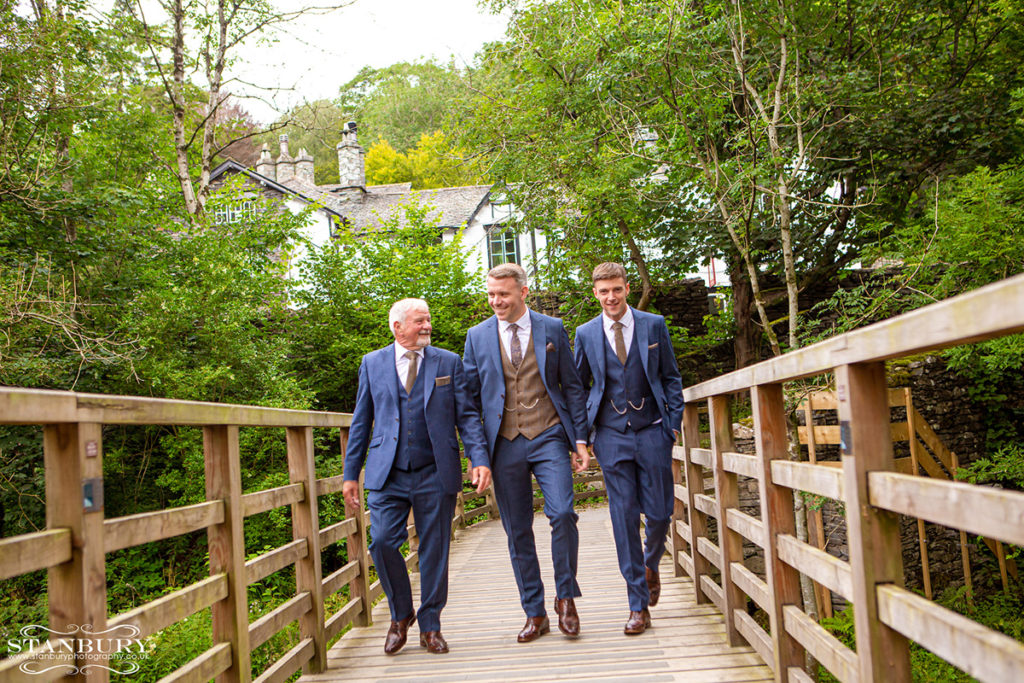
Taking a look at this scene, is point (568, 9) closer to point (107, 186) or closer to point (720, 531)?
point (107, 186)

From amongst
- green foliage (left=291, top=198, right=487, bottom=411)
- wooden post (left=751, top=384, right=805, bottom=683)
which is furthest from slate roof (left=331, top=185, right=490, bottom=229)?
wooden post (left=751, top=384, right=805, bottom=683)

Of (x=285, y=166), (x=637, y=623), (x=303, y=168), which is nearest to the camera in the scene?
(x=637, y=623)

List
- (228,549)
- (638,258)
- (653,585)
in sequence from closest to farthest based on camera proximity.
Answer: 1. (228,549)
2. (653,585)
3. (638,258)

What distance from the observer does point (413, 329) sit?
4.16 m

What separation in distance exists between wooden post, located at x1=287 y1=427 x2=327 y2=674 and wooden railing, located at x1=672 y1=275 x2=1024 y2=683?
5.90 ft

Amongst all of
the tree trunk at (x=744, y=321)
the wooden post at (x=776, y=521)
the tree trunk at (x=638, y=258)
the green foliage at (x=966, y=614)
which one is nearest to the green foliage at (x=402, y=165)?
the tree trunk at (x=744, y=321)

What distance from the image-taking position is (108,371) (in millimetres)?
13648

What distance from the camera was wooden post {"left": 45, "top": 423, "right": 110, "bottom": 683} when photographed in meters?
1.89

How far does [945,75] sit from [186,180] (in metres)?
13.7

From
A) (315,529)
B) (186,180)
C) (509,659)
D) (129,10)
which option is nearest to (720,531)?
(509,659)

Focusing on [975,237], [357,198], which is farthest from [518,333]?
[357,198]

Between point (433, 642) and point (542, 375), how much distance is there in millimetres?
1339

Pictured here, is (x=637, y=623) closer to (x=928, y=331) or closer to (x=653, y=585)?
(x=653, y=585)

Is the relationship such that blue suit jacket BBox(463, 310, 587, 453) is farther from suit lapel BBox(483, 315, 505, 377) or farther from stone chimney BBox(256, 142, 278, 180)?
stone chimney BBox(256, 142, 278, 180)
